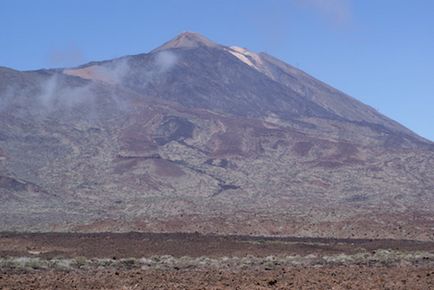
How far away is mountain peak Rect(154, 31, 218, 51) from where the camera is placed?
140750 millimetres

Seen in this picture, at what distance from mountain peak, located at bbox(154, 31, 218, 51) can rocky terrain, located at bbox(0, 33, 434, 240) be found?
9.26m

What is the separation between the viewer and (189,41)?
14288 centimetres

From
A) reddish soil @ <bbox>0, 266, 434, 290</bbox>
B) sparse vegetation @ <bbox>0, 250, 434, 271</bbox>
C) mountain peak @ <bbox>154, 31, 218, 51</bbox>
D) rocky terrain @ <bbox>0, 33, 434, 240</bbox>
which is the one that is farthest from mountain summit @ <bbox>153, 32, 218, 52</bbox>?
reddish soil @ <bbox>0, 266, 434, 290</bbox>

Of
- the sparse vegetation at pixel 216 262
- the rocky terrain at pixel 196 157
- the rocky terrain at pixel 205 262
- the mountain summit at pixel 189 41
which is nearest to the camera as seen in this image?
the rocky terrain at pixel 205 262

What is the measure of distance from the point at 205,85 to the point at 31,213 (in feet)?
227

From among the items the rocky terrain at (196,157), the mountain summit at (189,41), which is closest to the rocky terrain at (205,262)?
the rocky terrain at (196,157)

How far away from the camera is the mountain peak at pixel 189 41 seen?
462ft

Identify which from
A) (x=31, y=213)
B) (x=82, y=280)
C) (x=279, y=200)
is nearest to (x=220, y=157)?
(x=279, y=200)

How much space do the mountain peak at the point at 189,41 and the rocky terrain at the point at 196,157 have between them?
9257mm

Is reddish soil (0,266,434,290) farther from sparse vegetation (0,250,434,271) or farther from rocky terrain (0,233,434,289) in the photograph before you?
sparse vegetation (0,250,434,271)

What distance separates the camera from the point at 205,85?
4670 inches

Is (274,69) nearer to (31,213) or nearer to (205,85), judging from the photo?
(205,85)

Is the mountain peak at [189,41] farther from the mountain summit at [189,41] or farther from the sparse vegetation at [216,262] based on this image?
the sparse vegetation at [216,262]

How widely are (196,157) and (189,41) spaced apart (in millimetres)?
66674
